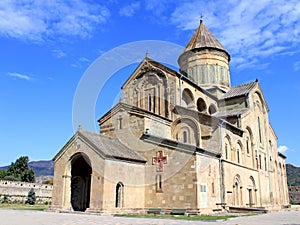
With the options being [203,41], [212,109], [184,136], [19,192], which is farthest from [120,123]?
[19,192]

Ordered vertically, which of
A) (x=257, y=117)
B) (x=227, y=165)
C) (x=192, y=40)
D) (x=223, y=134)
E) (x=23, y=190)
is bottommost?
(x=23, y=190)

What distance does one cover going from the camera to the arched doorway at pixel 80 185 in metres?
21.5

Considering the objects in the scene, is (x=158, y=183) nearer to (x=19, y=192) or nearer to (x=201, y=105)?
(x=201, y=105)

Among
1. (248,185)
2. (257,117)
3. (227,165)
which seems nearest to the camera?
(227,165)

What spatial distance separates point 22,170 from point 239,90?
4714cm

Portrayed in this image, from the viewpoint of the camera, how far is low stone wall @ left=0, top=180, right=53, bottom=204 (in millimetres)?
33531

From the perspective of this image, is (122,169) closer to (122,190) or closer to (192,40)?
(122,190)

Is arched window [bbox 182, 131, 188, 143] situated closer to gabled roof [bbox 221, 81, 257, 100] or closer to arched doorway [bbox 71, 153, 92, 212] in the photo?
arched doorway [bbox 71, 153, 92, 212]

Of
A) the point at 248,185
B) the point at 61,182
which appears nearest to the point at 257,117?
the point at 248,185

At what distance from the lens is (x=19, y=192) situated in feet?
116

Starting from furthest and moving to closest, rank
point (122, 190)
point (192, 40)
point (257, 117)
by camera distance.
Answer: point (192, 40), point (257, 117), point (122, 190)

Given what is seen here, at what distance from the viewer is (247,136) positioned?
88.5 feet

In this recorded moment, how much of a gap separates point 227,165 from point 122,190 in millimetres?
8059

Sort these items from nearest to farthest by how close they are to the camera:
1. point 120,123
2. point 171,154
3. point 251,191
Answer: point 171,154 → point 120,123 → point 251,191
